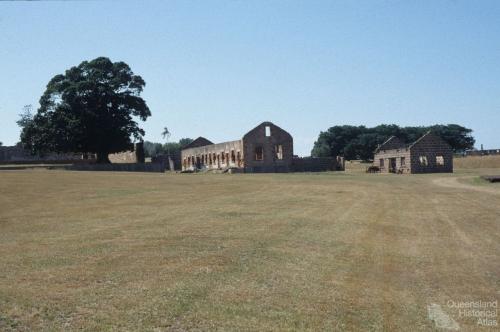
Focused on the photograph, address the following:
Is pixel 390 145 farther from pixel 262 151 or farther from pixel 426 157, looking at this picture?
pixel 262 151

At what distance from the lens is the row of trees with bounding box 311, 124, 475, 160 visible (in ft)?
431

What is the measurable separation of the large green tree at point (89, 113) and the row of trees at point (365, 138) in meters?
74.6

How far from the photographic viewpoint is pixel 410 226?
17.9 metres

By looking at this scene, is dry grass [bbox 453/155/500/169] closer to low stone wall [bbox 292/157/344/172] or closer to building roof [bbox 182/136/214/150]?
low stone wall [bbox 292/157/344/172]

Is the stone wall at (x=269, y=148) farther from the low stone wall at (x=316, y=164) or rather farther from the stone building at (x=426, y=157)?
the stone building at (x=426, y=157)

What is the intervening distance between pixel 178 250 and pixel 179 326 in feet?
16.1

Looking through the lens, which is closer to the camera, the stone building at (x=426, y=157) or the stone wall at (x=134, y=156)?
the stone building at (x=426, y=157)

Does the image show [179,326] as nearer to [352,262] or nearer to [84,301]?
[84,301]

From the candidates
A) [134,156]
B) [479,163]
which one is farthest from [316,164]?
[134,156]

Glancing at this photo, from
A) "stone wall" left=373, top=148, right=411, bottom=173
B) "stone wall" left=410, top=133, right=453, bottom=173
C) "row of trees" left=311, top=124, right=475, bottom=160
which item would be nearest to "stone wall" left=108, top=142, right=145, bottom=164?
"stone wall" left=373, top=148, right=411, bottom=173

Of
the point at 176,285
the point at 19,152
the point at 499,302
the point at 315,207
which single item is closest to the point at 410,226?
the point at 315,207

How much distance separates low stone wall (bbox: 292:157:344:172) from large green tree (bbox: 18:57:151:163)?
22.8 metres

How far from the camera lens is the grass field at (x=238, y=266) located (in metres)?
7.89

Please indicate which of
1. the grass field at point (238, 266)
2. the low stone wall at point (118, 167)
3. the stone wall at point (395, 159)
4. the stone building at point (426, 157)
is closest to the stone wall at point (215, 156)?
the low stone wall at point (118, 167)
